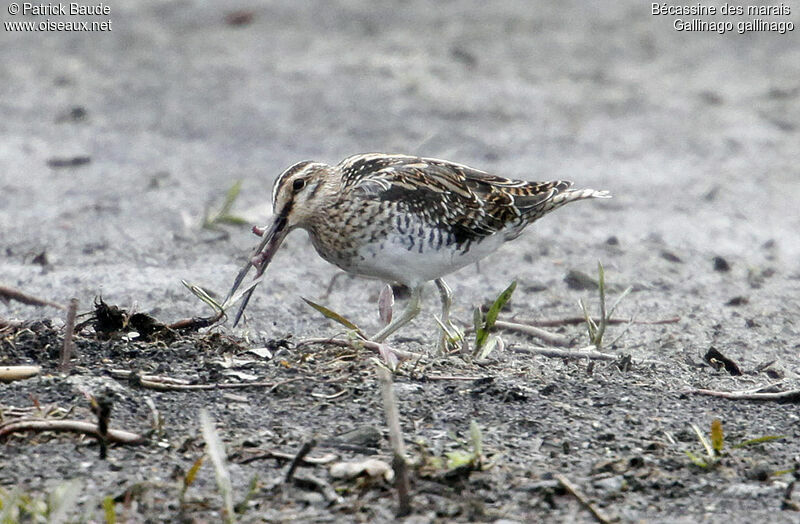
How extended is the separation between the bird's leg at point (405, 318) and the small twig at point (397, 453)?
2.04 meters

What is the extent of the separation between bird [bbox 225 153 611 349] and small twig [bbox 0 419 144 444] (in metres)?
1.65

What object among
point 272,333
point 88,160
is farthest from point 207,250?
point 88,160

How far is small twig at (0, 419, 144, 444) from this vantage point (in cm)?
448

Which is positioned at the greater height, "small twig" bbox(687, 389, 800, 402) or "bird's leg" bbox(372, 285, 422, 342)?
"bird's leg" bbox(372, 285, 422, 342)

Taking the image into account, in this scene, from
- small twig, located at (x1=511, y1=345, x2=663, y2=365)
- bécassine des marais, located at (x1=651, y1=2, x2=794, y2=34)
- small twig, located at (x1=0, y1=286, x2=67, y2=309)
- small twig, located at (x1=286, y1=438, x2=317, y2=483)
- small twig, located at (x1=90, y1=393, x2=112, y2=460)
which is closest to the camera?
small twig, located at (x1=286, y1=438, x2=317, y2=483)

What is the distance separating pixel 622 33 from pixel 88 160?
6990 millimetres

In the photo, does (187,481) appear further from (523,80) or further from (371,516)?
(523,80)

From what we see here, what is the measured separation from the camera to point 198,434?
4.68 m

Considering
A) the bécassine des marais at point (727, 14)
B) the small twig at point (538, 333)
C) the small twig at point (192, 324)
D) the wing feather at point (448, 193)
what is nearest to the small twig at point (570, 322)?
the small twig at point (538, 333)

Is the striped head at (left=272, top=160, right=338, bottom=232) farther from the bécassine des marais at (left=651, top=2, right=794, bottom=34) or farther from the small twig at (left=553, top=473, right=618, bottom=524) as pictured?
the bécassine des marais at (left=651, top=2, right=794, bottom=34)

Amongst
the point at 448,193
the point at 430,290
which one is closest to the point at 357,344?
the point at 448,193

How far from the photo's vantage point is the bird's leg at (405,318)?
20.3 feet

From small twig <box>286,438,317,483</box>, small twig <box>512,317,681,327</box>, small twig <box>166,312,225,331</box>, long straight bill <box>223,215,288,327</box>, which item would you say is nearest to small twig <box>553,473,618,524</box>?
small twig <box>286,438,317,483</box>

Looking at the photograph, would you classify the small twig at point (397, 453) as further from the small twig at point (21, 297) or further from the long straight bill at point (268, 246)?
the small twig at point (21, 297)
